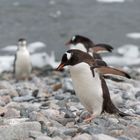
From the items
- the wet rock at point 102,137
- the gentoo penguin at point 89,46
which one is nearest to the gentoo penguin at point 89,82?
the wet rock at point 102,137

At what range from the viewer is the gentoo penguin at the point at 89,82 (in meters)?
5.69

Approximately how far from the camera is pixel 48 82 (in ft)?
Answer: 37.4

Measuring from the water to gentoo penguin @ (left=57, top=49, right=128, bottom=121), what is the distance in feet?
34.9

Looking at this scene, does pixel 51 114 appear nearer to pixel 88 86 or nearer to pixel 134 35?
pixel 88 86

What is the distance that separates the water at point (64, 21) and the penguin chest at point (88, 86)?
35.0 ft

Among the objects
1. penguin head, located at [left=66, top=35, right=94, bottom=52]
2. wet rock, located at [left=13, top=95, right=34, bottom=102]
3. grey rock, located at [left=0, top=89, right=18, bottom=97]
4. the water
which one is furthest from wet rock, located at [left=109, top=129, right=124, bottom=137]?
the water

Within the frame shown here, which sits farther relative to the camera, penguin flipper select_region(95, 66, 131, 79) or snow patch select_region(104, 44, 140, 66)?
snow patch select_region(104, 44, 140, 66)

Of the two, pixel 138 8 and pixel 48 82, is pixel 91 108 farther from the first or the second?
pixel 138 8

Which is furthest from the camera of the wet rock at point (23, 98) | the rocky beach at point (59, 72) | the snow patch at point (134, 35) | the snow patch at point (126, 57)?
the snow patch at point (134, 35)

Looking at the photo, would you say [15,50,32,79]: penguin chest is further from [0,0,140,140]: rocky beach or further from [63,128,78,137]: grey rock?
[63,128,78,137]: grey rock

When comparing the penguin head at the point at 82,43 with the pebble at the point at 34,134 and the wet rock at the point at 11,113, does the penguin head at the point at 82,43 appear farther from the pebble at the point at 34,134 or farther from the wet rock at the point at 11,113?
the pebble at the point at 34,134

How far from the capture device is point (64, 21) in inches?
837

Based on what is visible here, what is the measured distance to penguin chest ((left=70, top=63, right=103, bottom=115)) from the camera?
224 inches

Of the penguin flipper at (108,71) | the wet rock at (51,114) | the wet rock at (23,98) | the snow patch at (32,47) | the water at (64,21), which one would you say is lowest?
the wet rock at (51,114)
